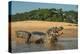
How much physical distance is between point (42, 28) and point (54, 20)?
17cm

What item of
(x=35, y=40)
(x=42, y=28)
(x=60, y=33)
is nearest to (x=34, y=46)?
(x=35, y=40)

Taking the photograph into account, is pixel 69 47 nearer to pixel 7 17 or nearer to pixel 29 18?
pixel 29 18

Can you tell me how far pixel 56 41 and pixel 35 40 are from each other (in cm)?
24

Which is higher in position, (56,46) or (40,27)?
(40,27)

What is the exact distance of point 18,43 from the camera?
5.75ft

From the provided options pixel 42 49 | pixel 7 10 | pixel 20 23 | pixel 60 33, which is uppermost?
pixel 7 10

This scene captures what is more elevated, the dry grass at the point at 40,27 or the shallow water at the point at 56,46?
the dry grass at the point at 40,27

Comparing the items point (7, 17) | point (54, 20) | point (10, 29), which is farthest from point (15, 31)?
point (54, 20)

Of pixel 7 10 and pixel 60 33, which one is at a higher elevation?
pixel 7 10

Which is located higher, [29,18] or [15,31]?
[29,18]

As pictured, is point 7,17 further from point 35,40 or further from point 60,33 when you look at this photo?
point 60,33

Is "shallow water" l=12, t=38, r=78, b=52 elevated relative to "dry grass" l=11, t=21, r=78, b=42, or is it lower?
lower

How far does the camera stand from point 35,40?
1.81 meters

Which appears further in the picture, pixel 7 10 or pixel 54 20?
pixel 54 20
